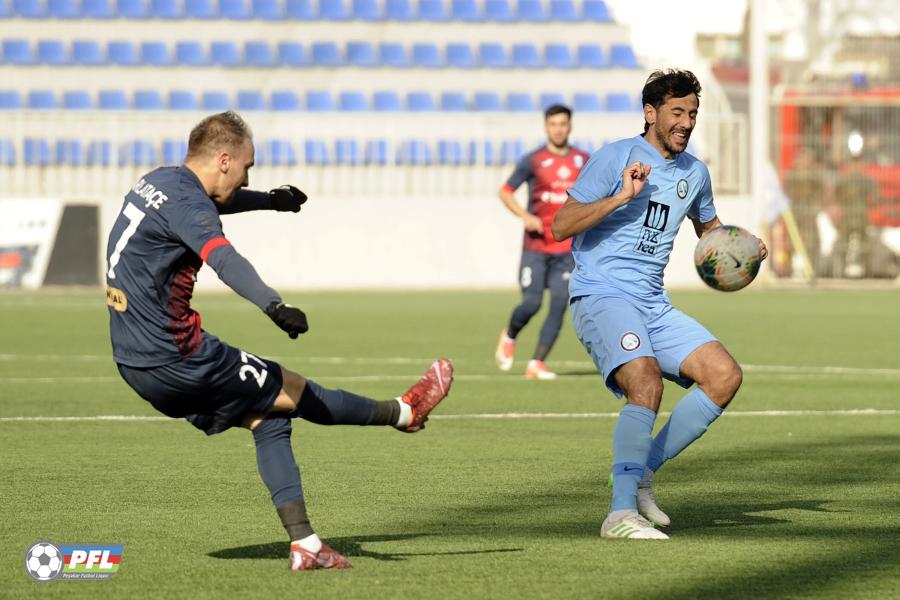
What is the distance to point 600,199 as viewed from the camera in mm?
6754

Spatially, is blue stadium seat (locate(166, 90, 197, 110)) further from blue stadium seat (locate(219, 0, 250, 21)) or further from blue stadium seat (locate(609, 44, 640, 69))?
blue stadium seat (locate(609, 44, 640, 69))

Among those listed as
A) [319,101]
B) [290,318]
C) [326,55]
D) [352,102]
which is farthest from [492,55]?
[290,318]

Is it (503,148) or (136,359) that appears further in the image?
(503,148)

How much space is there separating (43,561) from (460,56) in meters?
31.8

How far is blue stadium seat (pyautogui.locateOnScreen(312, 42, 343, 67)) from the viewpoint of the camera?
119 feet

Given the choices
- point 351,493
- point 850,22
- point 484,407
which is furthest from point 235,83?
point 351,493

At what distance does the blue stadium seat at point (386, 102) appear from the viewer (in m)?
35.9

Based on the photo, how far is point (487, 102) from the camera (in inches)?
1426

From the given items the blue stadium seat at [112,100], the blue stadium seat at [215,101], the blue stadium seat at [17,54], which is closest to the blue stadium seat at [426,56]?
the blue stadium seat at [215,101]

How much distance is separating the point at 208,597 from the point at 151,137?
28.6m

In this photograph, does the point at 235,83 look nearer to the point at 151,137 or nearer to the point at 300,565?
the point at 151,137

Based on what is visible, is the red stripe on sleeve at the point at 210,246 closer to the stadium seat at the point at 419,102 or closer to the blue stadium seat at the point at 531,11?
the stadium seat at the point at 419,102

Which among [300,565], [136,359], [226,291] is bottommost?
[226,291]

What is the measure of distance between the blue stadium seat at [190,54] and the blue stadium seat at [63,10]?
7.71 feet
